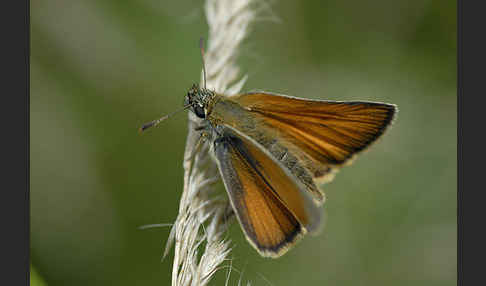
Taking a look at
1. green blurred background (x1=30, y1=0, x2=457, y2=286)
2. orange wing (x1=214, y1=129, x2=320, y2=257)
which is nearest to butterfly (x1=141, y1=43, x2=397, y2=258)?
orange wing (x1=214, y1=129, x2=320, y2=257)

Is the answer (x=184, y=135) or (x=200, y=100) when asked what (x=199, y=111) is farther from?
(x=184, y=135)

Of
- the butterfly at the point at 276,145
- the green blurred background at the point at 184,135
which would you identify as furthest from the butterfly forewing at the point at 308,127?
the green blurred background at the point at 184,135

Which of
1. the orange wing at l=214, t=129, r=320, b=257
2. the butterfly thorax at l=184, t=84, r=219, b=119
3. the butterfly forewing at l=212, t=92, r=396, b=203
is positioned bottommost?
the orange wing at l=214, t=129, r=320, b=257

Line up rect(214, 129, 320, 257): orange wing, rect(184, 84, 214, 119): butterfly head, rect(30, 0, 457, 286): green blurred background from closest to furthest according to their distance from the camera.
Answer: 1. rect(214, 129, 320, 257): orange wing
2. rect(184, 84, 214, 119): butterfly head
3. rect(30, 0, 457, 286): green blurred background

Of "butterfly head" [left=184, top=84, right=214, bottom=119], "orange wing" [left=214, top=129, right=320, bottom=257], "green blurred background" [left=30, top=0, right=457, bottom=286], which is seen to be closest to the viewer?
"orange wing" [left=214, top=129, right=320, bottom=257]

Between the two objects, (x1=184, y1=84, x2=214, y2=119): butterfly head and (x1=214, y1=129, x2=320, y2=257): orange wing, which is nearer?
(x1=214, y1=129, x2=320, y2=257): orange wing

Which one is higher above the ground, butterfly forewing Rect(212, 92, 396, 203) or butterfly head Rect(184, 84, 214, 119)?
butterfly head Rect(184, 84, 214, 119)

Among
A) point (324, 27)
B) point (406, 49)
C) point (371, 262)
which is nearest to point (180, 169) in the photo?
point (371, 262)

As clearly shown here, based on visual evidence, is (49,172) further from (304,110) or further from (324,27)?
(324,27)

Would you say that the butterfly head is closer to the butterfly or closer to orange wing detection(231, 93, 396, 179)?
the butterfly
